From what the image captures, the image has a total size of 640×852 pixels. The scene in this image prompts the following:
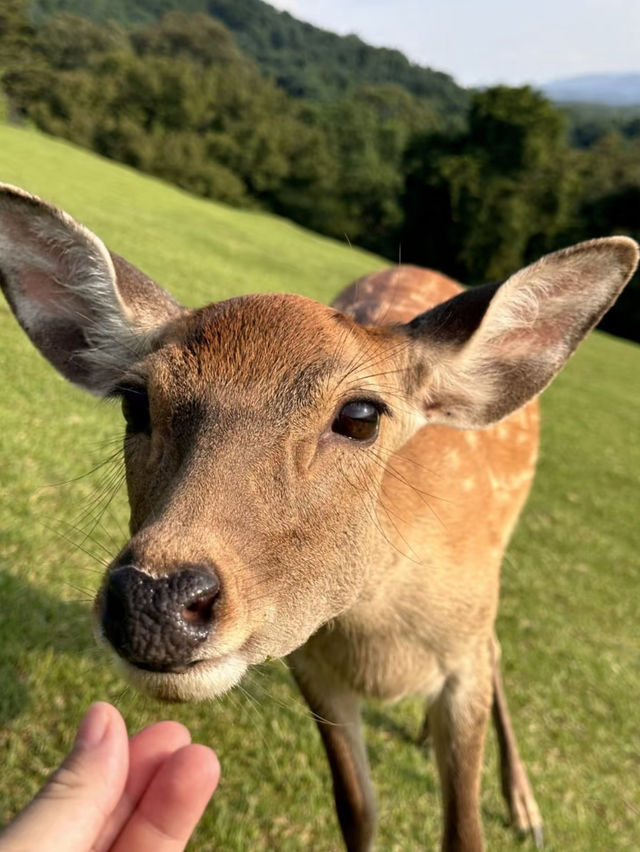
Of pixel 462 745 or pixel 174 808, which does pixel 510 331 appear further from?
pixel 174 808

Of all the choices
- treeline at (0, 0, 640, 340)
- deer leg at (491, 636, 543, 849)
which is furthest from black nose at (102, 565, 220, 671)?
treeline at (0, 0, 640, 340)

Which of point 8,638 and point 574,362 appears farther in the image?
point 574,362

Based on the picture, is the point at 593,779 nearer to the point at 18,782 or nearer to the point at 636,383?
the point at 18,782

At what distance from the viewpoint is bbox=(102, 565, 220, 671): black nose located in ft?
4.91

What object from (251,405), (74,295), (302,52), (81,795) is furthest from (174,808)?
(302,52)

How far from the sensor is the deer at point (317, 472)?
1.64 meters

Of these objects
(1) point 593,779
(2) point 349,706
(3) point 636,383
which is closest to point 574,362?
(3) point 636,383

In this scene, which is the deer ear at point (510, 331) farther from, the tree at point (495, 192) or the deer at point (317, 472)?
the tree at point (495, 192)

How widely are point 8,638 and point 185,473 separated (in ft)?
7.17

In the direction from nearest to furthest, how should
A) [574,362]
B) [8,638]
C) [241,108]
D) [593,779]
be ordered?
[8,638] → [593,779] → [574,362] → [241,108]

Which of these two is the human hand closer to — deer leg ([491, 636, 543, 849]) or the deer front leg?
the deer front leg

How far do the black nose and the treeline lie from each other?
36599mm

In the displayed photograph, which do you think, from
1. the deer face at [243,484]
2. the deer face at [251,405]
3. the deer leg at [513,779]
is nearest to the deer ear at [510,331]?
the deer face at [251,405]

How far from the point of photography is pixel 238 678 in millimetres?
1732
